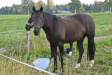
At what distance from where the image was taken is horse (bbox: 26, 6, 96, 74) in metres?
3.91

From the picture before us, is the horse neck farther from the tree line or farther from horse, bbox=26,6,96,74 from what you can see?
the tree line

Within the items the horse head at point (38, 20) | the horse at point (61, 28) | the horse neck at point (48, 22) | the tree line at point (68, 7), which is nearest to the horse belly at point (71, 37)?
the horse at point (61, 28)

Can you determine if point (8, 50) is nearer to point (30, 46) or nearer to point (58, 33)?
point (30, 46)

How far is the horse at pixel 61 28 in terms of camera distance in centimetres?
391

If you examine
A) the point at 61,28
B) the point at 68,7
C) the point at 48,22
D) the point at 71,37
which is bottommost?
the point at 71,37

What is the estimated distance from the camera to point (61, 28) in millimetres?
4383

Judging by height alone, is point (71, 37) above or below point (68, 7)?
below

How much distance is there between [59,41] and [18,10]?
92.4 meters

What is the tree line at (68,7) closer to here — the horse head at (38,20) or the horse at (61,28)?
the horse at (61,28)

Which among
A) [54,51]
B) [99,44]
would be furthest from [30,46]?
[99,44]

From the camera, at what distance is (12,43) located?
644 cm

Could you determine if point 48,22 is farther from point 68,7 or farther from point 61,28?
point 68,7

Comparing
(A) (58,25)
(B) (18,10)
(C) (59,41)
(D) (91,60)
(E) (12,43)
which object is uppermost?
(B) (18,10)

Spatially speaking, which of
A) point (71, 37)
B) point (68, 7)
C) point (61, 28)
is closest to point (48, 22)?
point (61, 28)
